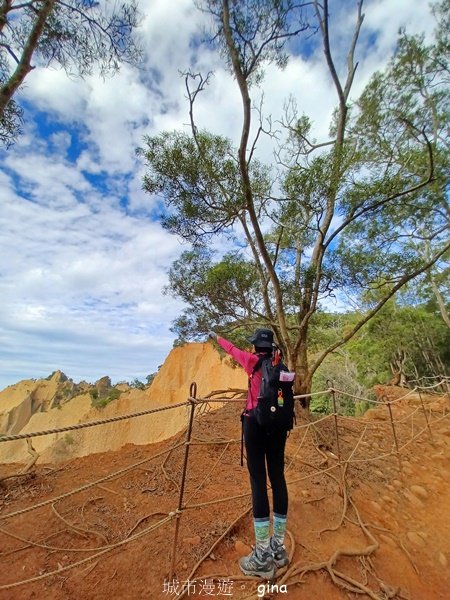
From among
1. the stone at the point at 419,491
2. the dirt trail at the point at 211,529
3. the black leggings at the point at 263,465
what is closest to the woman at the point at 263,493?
the black leggings at the point at 263,465

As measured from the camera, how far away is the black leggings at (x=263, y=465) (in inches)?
71.5

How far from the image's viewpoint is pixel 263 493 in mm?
1821

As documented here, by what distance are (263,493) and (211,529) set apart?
857 millimetres

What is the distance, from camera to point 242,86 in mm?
3453

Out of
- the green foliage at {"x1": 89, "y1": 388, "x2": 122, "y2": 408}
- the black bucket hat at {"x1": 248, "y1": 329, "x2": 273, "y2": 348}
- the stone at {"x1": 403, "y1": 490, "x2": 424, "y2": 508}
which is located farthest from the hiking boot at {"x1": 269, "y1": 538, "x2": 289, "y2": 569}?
the green foliage at {"x1": 89, "y1": 388, "x2": 122, "y2": 408}

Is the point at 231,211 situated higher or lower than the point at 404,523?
higher

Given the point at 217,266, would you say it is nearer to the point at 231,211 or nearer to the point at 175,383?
the point at 231,211

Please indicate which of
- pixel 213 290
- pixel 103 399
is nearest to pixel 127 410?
pixel 103 399

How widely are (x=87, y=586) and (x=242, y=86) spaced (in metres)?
4.59

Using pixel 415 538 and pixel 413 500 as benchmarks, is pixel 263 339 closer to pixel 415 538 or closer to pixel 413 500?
pixel 415 538

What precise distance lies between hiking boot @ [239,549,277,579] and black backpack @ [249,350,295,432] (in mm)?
789

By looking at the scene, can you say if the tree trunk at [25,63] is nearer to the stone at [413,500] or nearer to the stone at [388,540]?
the stone at [388,540]

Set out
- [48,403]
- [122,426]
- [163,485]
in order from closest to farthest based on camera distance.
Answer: [163,485], [122,426], [48,403]

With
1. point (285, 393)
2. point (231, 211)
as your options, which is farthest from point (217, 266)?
point (285, 393)
